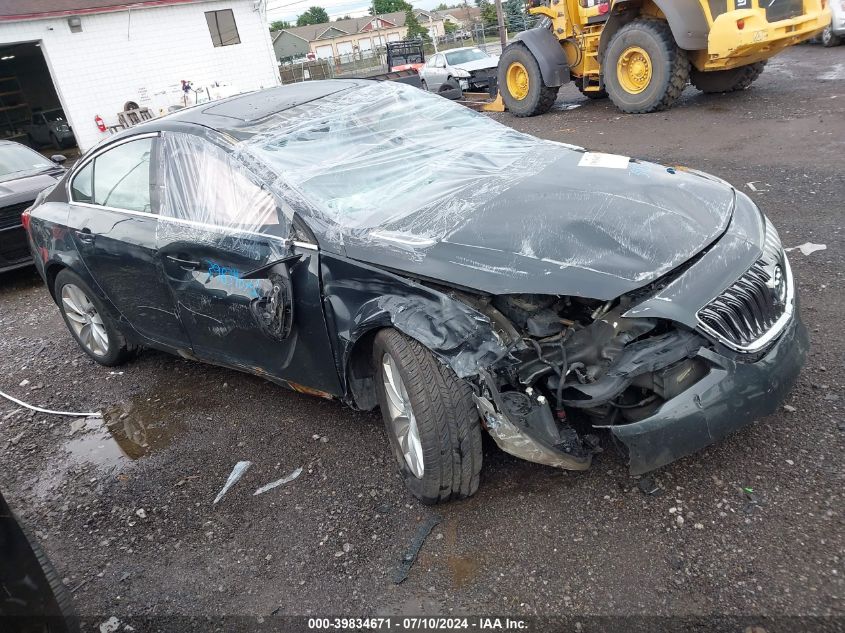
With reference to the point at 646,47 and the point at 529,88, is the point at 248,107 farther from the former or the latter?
the point at 529,88

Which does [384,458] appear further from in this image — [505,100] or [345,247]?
[505,100]

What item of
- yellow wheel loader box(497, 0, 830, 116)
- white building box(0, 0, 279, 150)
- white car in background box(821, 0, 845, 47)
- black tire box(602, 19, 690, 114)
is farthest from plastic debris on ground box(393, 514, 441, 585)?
white building box(0, 0, 279, 150)

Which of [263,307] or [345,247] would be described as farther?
[263,307]

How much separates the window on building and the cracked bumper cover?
24.0m

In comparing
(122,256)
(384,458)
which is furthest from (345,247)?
(122,256)

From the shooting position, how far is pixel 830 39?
12539 millimetres

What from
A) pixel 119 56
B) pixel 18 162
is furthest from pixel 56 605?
pixel 119 56

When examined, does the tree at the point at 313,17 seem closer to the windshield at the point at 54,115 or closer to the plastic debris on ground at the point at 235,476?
the windshield at the point at 54,115

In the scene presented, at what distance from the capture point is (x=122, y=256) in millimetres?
3727

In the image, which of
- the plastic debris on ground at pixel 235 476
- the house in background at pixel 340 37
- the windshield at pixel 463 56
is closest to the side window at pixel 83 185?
the plastic debris on ground at pixel 235 476

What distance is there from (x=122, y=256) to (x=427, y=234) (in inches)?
81.2

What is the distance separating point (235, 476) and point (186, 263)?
113cm

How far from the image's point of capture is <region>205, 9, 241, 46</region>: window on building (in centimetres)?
2247

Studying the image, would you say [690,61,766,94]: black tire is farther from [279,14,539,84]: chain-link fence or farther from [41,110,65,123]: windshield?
[41,110,65,123]: windshield
